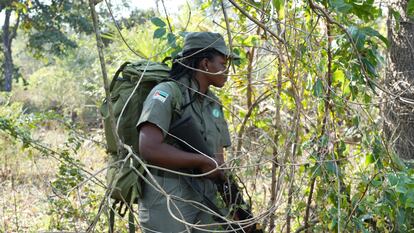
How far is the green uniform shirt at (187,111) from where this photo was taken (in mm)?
2448

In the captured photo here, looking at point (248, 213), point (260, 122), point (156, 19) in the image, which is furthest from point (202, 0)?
point (248, 213)

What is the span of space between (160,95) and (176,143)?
0.80ft

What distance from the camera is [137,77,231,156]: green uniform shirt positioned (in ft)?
8.03

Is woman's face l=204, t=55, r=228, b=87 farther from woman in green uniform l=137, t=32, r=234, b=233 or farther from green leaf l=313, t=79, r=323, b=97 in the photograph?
green leaf l=313, t=79, r=323, b=97

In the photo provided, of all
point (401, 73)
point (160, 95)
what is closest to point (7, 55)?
point (401, 73)

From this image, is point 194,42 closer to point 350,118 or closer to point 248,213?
point 248,213

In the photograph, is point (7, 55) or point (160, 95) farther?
point (7, 55)

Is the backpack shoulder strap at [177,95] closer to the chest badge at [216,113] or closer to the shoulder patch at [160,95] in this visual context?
the shoulder patch at [160,95]

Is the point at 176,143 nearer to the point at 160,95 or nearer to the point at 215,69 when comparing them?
the point at 160,95

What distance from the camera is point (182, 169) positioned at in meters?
2.58

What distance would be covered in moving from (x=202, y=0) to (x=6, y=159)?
10.6 feet

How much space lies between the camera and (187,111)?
8.64 ft

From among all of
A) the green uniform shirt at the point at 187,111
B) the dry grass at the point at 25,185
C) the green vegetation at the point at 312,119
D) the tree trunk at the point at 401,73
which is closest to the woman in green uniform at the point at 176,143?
the green uniform shirt at the point at 187,111

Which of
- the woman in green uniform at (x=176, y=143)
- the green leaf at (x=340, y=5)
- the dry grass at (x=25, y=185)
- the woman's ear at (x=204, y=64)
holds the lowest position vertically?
the dry grass at (x=25, y=185)
